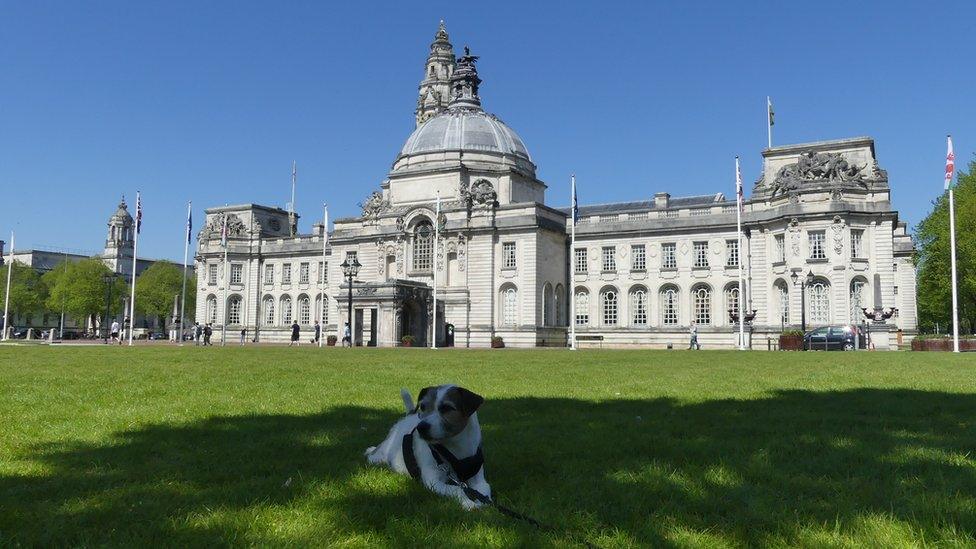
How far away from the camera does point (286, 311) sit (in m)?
73.5

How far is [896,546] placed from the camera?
172 inches

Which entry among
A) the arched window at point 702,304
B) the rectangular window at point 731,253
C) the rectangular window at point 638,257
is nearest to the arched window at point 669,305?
the arched window at point 702,304

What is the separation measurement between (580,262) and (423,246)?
12710 mm

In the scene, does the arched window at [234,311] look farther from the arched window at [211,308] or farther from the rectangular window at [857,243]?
the rectangular window at [857,243]

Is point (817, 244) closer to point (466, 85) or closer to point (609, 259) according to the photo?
point (609, 259)

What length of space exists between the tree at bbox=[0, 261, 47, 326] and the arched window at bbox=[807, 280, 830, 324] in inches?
3405

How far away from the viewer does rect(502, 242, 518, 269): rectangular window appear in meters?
58.5

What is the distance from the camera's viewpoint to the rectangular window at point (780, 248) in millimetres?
52834

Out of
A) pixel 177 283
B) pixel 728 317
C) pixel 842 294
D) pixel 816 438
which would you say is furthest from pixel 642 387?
pixel 177 283

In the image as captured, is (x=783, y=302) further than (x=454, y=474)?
Yes

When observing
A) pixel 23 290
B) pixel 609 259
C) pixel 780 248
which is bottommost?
pixel 23 290

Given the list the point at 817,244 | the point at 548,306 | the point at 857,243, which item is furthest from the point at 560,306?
the point at 857,243

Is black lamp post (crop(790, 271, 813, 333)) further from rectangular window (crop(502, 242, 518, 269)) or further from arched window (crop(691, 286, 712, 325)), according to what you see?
rectangular window (crop(502, 242, 518, 269))


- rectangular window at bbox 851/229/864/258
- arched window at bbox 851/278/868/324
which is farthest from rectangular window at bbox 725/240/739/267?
arched window at bbox 851/278/868/324
